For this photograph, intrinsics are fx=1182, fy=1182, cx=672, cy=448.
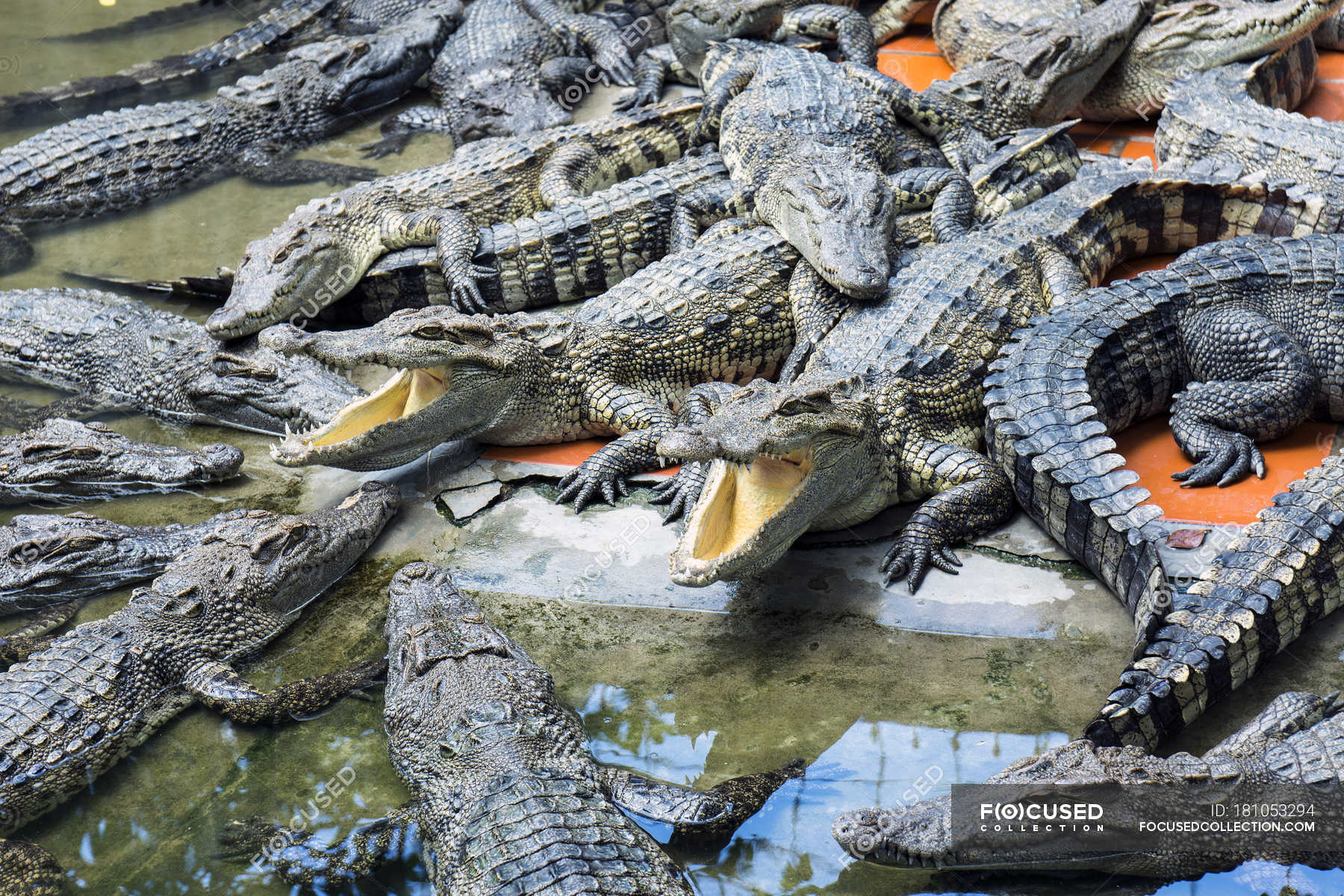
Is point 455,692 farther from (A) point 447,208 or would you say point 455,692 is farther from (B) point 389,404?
(A) point 447,208

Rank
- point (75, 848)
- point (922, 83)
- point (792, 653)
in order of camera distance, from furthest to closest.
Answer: point (922, 83)
point (792, 653)
point (75, 848)

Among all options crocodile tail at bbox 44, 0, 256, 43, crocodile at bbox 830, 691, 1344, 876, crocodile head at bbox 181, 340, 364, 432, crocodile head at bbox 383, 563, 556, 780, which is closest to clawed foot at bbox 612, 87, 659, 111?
crocodile head at bbox 181, 340, 364, 432

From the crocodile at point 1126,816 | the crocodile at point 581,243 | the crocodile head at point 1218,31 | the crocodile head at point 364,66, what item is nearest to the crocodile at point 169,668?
the crocodile at point 581,243

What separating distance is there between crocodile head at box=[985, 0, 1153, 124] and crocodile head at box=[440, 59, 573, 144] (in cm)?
253

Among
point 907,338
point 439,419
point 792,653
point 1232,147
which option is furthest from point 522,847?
point 1232,147

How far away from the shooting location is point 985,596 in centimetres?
381

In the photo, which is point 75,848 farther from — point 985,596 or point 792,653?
point 985,596

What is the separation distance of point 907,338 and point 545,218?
2.04m

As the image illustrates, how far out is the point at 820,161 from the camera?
5.12 m

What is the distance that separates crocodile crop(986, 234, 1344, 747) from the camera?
10.6 ft

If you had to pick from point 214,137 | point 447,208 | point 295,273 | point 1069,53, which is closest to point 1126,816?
point 295,273

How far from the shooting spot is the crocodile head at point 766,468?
3.42m

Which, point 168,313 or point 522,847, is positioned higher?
point 168,313

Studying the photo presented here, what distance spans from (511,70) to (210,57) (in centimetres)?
246
